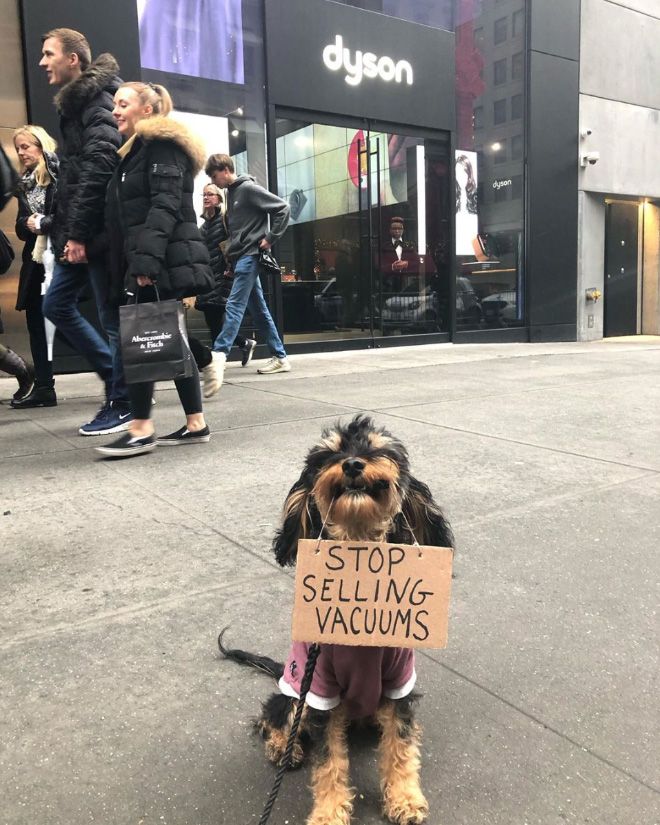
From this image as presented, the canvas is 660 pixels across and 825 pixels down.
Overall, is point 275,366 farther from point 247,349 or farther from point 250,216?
point 250,216

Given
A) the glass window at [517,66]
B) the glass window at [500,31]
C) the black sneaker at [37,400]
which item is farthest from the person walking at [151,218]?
the glass window at [517,66]

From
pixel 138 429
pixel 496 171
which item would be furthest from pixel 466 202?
pixel 138 429

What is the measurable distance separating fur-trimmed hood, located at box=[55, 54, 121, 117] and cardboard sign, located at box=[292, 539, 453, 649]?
4.54m

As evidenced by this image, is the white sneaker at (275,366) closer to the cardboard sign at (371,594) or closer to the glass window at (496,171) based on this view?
the glass window at (496,171)

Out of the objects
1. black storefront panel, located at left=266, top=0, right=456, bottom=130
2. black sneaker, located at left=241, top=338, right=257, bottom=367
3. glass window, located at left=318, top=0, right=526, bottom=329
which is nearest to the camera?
black sneaker, located at left=241, top=338, right=257, bottom=367

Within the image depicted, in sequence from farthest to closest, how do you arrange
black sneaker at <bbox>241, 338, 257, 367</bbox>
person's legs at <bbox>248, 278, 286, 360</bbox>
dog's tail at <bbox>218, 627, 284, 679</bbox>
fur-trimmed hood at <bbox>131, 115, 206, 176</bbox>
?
black sneaker at <bbox>241, 338, 257, 367</bbox> → person's legs at <bbox>248, 278, 286, 360</bbox> → fur-trimmed hood at <bbox>131, 115, 206, 176</bbox> → dog's tail at <bbox>218, 627, 284, 679</bbox>

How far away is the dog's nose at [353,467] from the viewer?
1432 millimetres

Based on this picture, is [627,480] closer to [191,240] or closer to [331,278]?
[191,240]

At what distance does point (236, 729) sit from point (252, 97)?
9258 mm

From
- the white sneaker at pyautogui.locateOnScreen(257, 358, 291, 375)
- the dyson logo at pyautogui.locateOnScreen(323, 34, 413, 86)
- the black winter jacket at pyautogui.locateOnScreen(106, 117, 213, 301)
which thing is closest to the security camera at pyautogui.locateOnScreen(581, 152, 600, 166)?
the dyson logo at pyautogui.locateOnScreen(323, 34, 413, 86)

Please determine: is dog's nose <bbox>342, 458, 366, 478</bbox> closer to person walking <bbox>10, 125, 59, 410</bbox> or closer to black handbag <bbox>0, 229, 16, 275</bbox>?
black handbag <bbox>0, 229, 16, 275</bbox>

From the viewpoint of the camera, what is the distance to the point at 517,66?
1242cm

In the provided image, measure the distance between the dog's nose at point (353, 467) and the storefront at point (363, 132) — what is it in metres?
7.52

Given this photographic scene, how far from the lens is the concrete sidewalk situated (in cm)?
167
